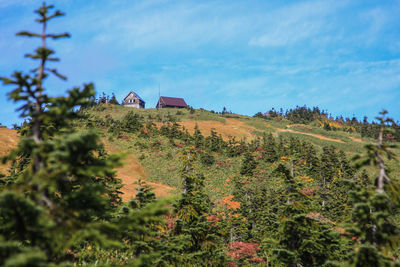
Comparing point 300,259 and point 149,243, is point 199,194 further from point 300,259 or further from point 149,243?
point 300,259

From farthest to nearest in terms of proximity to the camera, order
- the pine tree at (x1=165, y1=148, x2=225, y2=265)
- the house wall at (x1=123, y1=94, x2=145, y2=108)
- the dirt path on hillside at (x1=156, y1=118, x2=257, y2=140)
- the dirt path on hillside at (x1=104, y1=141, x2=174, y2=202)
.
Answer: the house wall at (x1=123, y1=94, x2=145, y2=108) < the dirt path on hillside at (x1=156, y1=118, x2=257, y2=140) < the dirt path on hillside at (x1=104, y1=141, x2=174, y2=202) < the pine tree at (x1=165, y1=148, x2=225, y2=265)

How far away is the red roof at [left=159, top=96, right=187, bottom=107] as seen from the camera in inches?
4987

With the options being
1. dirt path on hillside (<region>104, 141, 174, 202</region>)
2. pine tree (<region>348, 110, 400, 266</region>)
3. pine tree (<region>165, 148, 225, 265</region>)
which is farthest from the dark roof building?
pine tree (<region>348, 110, 400, 266</region>)

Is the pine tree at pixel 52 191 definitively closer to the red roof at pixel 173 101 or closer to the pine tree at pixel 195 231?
the pine tree at pixel 195 231

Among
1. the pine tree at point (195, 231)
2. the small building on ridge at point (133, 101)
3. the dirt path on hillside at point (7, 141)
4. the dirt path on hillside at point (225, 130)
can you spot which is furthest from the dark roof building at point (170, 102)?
the pine tree at point (195, 231)

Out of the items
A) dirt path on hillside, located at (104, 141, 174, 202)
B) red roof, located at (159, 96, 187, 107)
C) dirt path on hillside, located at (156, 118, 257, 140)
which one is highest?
red roof, located at (159, 96, 187, 107)

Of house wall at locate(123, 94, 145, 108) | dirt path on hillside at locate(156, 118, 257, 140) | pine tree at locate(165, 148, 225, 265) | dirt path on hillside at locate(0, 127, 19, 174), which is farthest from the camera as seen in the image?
house wall at locate(123, 94, 145, 108)

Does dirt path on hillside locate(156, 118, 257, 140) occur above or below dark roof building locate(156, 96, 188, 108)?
below

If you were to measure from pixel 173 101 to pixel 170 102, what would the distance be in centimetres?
198

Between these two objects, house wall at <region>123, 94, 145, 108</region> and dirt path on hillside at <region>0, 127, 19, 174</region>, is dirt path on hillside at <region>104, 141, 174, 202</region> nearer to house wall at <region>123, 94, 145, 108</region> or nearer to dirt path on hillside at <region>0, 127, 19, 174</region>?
dirt path on hillside at <region>0, 127, 19, 174</region>

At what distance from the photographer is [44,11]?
20.8 ft

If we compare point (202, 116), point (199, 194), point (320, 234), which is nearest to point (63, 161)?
point (199, 194)

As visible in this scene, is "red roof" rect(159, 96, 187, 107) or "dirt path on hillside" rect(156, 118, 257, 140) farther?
"red roof" rect(159, 96, 187, 107)

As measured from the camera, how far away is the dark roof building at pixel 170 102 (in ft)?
414
